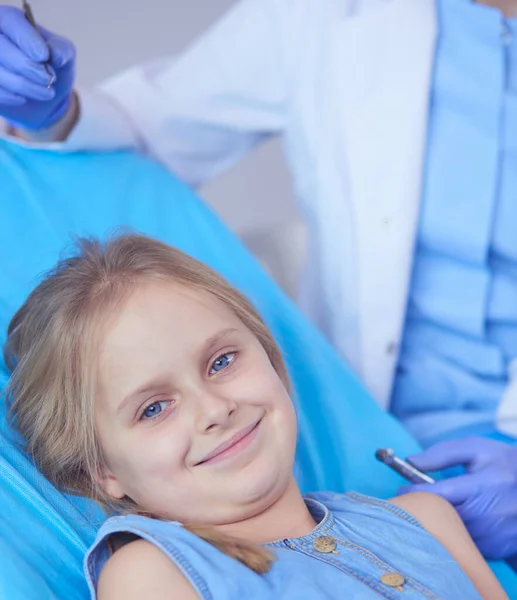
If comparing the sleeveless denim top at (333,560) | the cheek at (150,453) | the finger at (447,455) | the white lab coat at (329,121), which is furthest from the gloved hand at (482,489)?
the cheek at (150,453)

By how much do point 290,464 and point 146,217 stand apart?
474mm

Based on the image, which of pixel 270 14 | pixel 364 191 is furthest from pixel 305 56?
pixel 364 191

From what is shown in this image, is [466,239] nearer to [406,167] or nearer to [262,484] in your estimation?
[406,167]

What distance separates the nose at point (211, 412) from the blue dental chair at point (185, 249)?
166 mm

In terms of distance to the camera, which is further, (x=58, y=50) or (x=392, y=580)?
(x=58, y=50)

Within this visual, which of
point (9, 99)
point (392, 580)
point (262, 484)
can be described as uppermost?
point (9, 99)

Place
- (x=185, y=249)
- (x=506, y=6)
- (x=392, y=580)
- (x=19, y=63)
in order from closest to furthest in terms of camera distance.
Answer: (x=392, y=580) → (x=19, y=63) → (x=185, y=249) → (x=506, y=6)

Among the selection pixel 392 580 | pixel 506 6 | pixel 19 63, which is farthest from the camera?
pixel 506 6

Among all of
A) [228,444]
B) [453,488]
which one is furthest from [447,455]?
[228,444]

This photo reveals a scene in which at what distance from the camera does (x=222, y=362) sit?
0.81 m

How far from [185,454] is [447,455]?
0.37 metres

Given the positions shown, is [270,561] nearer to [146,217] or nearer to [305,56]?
[146,217]

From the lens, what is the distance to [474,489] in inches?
37.9

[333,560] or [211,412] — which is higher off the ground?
[211,412]
